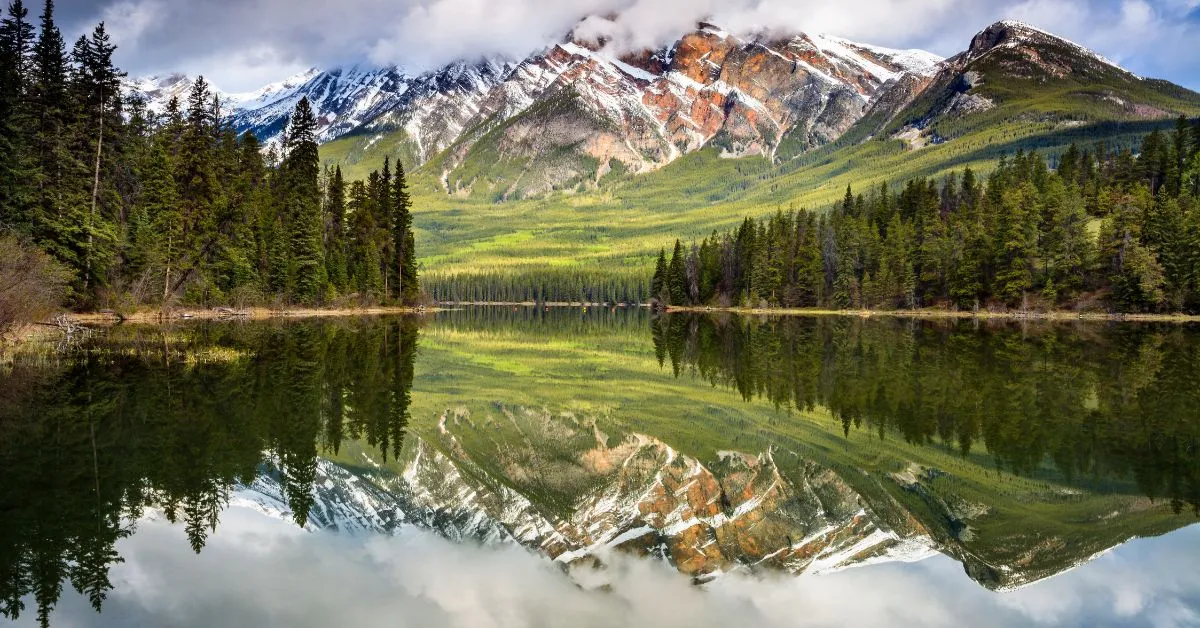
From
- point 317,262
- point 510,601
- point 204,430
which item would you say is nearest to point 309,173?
point 317,262

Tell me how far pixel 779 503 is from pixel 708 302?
134 metres

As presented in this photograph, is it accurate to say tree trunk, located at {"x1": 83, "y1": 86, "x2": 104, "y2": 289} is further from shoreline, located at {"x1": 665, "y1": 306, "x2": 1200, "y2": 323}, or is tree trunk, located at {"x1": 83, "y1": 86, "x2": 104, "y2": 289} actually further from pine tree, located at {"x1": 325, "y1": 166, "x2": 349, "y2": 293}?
shoreline, located at {"x1": 665, "y1": 306, "x2": 1200, "y2": 323}

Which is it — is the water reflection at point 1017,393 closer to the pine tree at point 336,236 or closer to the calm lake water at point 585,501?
the calm lake water at point 585,501

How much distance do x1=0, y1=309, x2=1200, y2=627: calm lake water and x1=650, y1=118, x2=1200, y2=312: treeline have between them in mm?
74615

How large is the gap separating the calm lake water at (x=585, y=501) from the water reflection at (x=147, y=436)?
8cm

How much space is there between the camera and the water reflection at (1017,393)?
17.9m

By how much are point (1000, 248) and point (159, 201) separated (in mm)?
98007

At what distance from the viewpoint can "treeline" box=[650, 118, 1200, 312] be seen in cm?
9162

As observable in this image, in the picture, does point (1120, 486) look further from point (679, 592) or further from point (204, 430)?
point (204, 430)

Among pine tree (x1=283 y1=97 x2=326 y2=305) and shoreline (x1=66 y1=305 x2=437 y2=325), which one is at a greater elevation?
pine tree (x1=283 y1=97 x2=326 y2=305)

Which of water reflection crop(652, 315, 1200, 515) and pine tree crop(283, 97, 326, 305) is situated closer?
water reflection crop(652, 315, 1200, 515)

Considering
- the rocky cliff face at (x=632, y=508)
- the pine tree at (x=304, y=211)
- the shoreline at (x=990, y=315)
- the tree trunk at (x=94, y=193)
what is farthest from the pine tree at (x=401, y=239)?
the rocky cliff face at (x=632, y=508)

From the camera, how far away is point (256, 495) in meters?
14.5

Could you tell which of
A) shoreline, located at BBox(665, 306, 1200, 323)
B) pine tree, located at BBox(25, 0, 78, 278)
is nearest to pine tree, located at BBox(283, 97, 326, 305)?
pine tree, located at BBox(25, 0, 78, 278)
